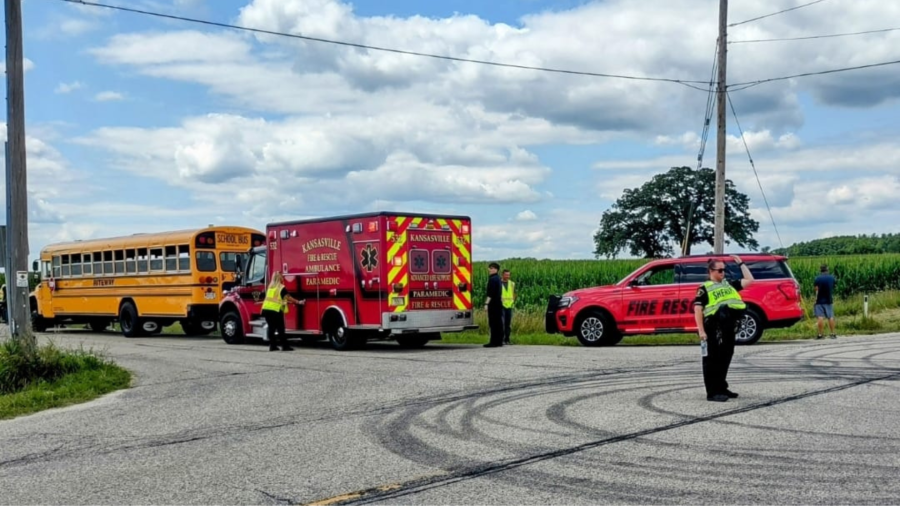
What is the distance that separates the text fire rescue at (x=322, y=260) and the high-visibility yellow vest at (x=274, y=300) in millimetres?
753

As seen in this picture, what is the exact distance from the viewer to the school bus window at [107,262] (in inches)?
1099

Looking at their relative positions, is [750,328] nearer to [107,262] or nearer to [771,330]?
[771,330]

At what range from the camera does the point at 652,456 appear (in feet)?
23.9

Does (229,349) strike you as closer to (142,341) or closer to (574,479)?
(142,341)

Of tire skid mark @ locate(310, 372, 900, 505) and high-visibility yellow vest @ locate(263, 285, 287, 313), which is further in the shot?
high-visibility yellow vest @ locate(263, 285, 287, 313)

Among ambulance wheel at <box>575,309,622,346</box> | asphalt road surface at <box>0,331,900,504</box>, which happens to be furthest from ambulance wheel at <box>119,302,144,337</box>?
ambulance wheel at <box>575,309,622,346</box>

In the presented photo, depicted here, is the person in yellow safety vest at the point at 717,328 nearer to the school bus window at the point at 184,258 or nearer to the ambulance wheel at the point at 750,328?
the ambulance wheel at the point at 750,328

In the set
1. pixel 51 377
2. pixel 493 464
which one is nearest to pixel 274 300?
pixel 51 377

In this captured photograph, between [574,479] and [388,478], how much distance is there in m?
1.35

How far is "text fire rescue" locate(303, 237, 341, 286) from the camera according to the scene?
63.7ft

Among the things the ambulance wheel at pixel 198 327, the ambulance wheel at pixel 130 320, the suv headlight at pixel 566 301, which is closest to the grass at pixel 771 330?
the suv headlight at pixel 566 301

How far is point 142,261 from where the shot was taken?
2661cm

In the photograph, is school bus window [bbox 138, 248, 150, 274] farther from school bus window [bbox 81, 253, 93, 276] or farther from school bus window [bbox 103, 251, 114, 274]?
school bus window [bbox 81, 253, 93, 276]

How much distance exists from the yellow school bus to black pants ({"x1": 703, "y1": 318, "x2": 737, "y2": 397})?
49.7 feet
